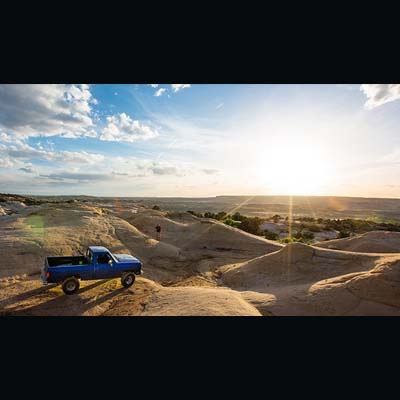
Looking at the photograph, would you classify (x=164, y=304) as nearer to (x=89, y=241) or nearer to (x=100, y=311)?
(x=100, y=311)

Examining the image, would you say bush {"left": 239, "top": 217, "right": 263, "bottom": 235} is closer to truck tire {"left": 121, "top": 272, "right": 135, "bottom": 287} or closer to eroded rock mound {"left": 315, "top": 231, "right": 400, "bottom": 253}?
eroded rock mound {"left": 315, "top": 231, "right": 400, "bottom": 253}

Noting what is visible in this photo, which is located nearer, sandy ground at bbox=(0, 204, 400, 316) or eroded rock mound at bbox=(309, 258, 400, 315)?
eroded rock mound at bbox=(309, 258, 400, 315)

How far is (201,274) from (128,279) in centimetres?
608

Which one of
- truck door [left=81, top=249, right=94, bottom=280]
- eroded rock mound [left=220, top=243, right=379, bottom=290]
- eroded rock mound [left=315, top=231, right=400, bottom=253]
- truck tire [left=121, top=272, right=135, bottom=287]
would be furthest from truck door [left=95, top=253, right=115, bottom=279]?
eroded rock mound [left=315, top=231, right=400, bottom=253]

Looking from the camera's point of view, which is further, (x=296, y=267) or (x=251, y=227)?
(x=251, y=227)

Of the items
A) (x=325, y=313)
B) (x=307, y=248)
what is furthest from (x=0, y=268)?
(x=307, y=248)

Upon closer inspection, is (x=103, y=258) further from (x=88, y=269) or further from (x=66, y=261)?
(x=66, y=261)

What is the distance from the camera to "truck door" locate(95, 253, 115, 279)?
34.9 ft

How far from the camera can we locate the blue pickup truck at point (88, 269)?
32.2 feet

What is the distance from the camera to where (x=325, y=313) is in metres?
9.21

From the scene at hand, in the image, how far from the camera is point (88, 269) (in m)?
10.4

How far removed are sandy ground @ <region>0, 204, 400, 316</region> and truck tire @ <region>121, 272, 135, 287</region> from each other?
24 cm

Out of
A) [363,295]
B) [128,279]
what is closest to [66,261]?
[128,279]

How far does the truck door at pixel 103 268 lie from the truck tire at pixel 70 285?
0.76 metres
